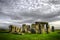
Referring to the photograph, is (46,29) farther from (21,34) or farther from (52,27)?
(21,34)

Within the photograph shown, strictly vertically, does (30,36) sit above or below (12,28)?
below

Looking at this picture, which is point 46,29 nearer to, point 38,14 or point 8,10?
point 38,14

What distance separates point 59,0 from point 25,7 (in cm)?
102

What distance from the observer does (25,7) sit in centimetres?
539

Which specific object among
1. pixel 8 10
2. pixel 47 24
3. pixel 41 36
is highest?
pixel 8 10

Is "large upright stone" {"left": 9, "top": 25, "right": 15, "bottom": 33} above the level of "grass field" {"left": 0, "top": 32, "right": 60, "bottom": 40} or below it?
above

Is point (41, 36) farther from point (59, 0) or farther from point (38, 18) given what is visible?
point (59, 0)

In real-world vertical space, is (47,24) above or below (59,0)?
below

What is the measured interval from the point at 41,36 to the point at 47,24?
0.38m

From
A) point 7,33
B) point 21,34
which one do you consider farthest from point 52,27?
point 7,33

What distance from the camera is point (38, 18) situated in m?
5.36

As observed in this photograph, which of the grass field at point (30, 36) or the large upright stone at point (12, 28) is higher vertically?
the large upright stone at point (12, 28)

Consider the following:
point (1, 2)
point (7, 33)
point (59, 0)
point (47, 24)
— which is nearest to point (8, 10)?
point (1, 2)

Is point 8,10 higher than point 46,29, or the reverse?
point 8,10
